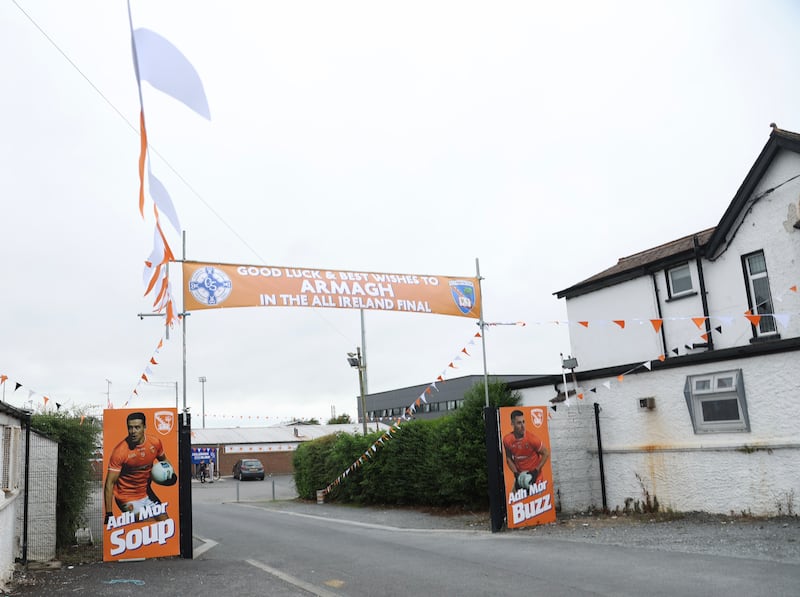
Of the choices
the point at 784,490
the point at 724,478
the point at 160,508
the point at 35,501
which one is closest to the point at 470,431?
the point at 724,478

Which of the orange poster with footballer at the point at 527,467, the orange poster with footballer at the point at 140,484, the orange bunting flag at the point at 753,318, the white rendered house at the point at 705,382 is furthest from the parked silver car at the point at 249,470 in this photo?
the orange bunting flag at the point at 753,318

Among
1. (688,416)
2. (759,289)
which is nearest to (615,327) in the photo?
(759,289)

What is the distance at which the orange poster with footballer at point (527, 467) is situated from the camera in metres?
13.6

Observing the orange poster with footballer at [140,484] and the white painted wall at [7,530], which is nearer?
the white painted wall at [7,530]

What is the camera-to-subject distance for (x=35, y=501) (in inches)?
432

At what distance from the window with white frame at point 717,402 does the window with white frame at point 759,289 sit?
4547mm

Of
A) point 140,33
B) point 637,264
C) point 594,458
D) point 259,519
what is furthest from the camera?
point 637,264

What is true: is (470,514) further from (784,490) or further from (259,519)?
(784,490)

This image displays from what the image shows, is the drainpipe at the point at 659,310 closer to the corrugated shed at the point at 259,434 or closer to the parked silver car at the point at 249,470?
the parked silver car at the point at 249,470

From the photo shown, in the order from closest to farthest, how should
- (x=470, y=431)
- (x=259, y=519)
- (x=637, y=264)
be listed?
(x=470, y=431) → (x=259, y=519) → (x=637, y=264)

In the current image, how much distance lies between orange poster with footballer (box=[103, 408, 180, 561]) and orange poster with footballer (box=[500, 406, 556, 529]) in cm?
608

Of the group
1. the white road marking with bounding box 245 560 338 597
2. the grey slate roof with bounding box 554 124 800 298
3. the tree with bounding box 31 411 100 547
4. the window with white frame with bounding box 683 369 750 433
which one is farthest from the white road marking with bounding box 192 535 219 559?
the grey slate roof with bounding box 554 124 800 298

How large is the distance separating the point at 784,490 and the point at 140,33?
11.5 m

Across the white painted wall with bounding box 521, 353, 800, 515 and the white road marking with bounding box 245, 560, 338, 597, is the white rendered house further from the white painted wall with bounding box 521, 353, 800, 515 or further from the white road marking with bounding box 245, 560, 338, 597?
the white road marking with bounding box 245, 560, 338, 597
